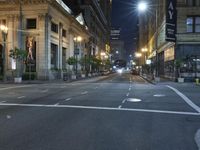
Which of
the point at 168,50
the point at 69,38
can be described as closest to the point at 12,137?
the point at 168,50

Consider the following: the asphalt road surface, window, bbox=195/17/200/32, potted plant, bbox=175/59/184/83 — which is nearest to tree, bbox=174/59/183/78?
potted plant, bbox=175/59/184/83

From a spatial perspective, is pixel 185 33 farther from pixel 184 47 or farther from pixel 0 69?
pixel 0 69

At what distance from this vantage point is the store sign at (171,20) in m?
56.0

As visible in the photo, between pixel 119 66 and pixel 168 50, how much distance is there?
399ft

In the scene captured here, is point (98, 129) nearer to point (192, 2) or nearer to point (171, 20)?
point (171, 20)

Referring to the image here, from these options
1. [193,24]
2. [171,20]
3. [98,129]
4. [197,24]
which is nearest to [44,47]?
[171,20]

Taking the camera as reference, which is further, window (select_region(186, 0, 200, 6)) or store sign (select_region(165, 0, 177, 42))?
window (select_region(186, 0, 200, 6))

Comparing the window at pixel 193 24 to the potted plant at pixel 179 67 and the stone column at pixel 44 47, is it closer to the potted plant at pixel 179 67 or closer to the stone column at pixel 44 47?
the potted plant at pixel 179 67

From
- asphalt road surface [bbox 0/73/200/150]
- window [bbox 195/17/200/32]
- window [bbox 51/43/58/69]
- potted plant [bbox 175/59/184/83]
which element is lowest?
asphalt road surface [bbox 0/73/200/150]

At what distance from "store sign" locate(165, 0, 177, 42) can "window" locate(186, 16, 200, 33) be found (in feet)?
8.43

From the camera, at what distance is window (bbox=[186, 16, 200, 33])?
192 ft

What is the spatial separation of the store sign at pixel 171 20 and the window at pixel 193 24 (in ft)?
8.43

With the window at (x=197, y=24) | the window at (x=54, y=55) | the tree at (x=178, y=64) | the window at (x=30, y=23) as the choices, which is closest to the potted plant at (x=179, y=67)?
the tree at (x=178, y=64)

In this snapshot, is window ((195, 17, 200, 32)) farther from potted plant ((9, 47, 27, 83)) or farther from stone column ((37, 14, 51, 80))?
potted plant ((9, 47, 27, 83))
